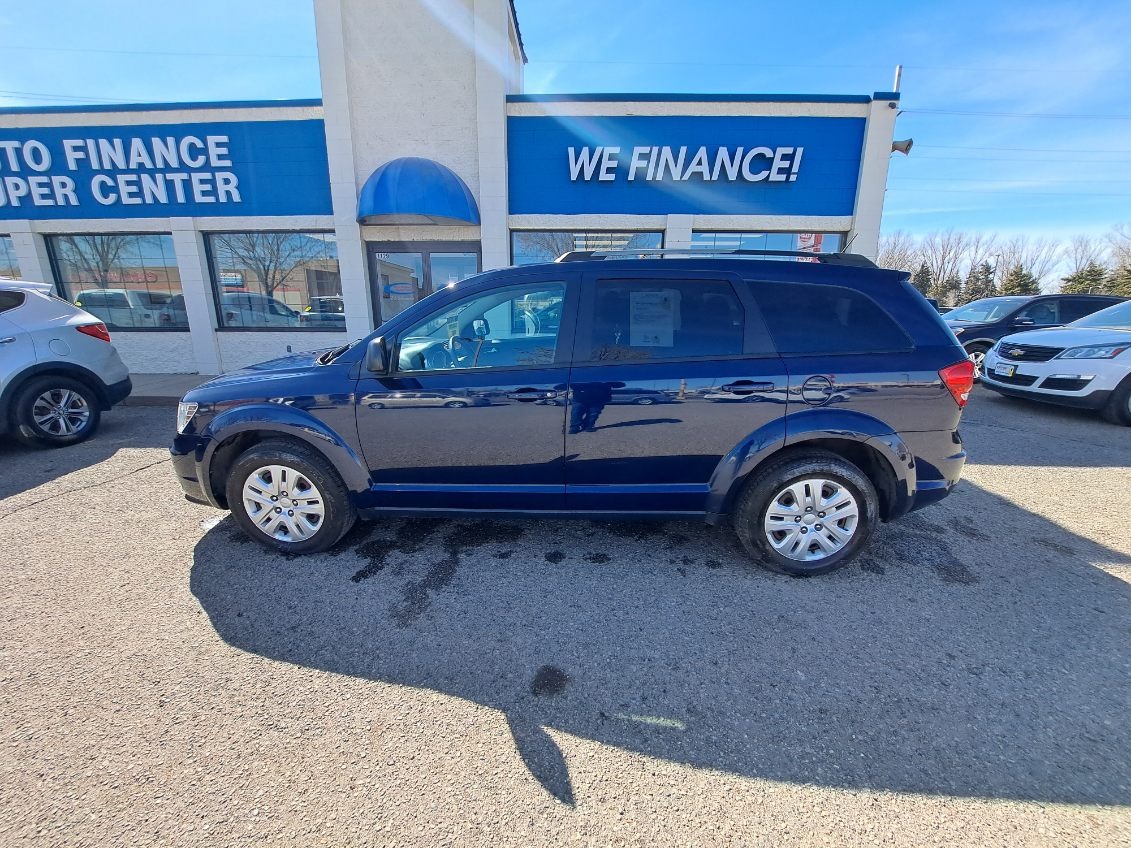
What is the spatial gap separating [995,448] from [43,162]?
15049 millimetres

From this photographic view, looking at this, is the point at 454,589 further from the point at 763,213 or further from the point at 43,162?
the point at 43,162

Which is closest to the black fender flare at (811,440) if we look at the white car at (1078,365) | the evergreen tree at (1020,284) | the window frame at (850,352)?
the window frame at (850,352)

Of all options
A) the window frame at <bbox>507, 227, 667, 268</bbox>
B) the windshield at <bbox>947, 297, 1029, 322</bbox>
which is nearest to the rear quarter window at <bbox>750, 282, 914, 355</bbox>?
the window frame at <bbox>507, 227, 667, 268</bbox>

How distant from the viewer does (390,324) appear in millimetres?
2955

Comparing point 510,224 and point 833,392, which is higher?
point 510,224

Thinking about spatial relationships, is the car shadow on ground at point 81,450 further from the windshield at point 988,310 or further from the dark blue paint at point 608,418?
the windshield at point 988,310

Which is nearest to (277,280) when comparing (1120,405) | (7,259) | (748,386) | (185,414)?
(7,259)

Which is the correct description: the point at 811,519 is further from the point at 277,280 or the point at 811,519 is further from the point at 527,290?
the point at 277,280

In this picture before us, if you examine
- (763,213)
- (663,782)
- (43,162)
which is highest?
(43,162)

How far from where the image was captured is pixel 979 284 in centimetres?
4644

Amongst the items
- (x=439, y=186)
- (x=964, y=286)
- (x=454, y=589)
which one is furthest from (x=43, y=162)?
(x=964, y=286)

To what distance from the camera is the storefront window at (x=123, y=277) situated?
9.07 metres

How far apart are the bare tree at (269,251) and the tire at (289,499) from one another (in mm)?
7327

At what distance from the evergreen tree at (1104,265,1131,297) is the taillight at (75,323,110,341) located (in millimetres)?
46887
